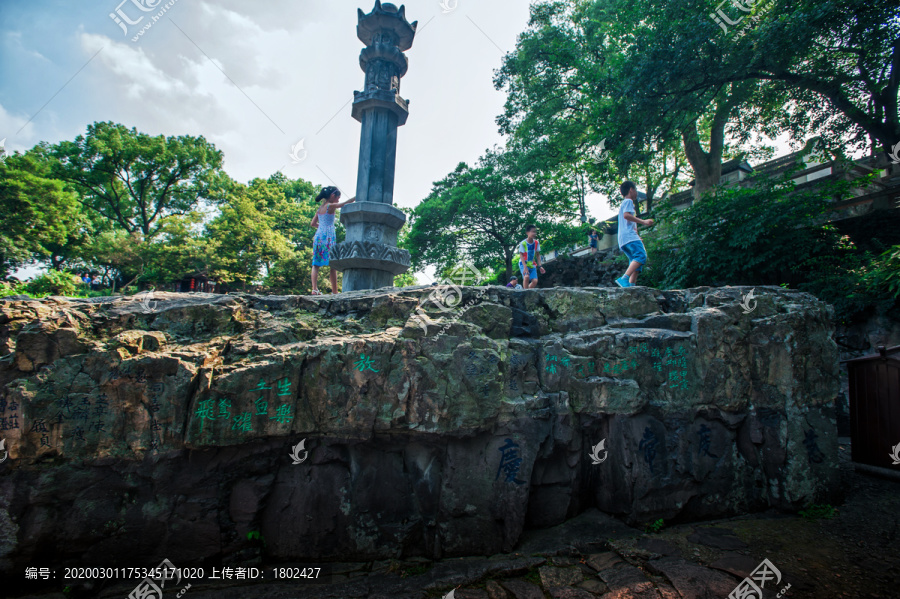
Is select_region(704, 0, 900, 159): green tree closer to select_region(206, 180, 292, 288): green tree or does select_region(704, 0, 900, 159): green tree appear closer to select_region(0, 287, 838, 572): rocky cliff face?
select_region(0, 287, 838, 572): rocky cliff face

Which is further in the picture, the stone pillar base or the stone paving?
the stone pillar base

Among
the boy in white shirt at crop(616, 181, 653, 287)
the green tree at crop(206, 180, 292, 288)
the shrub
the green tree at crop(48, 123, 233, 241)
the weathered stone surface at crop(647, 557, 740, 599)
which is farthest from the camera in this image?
the green tree at crop(48, 123, 233, 241)

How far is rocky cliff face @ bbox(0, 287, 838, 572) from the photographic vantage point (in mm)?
3680

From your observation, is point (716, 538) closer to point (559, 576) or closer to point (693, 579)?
point (693, 579)

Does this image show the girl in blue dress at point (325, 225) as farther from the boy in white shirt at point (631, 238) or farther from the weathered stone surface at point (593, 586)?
the weathered stone surface at point (593, 586)

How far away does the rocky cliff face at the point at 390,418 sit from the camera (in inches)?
145

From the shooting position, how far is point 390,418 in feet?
13.2

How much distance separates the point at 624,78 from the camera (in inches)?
397

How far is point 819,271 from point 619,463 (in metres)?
6.78

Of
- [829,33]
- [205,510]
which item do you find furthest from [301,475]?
[829,33]

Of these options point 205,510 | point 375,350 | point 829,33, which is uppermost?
point 829,33

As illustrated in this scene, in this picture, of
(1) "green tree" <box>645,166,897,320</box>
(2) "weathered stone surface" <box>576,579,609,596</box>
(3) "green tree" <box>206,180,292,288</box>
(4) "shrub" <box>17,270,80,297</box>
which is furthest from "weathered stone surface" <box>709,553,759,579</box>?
(4) "shrub" <box>17,270,80,297</box>

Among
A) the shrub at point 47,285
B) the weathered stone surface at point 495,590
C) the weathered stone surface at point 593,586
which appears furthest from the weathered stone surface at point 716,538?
the shrub at point 47,285

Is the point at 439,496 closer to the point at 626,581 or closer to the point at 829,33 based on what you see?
the point at 626,581
